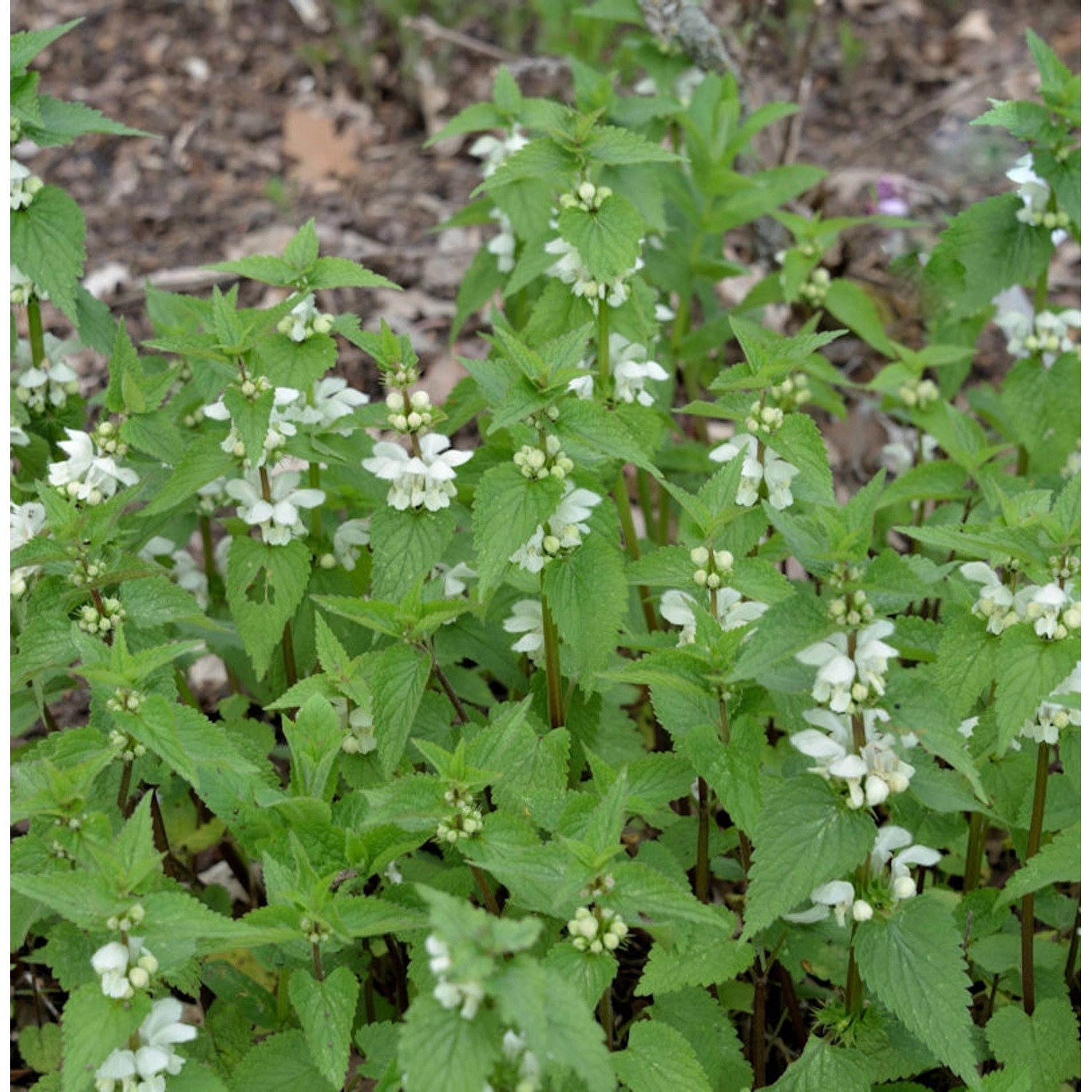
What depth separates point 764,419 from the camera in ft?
10.5

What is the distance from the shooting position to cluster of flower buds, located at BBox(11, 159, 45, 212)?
356 cm

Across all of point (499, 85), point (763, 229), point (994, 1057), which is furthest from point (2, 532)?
point (763, 229)

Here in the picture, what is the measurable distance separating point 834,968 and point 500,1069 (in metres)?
1.42

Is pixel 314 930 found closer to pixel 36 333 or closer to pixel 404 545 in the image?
pixel 404 545

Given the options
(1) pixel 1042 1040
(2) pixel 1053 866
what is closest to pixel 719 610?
(2) pixel 1053 866

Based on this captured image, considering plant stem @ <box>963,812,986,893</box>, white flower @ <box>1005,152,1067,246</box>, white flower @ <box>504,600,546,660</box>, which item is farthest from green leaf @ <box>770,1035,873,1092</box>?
white flower @ <box>1005,152,1067,246</box>

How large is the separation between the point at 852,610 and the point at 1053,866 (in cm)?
69

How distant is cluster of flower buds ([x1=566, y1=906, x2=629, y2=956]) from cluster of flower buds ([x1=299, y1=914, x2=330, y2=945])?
472 mm

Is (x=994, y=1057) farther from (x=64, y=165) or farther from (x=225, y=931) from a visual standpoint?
(x=64, y=165)

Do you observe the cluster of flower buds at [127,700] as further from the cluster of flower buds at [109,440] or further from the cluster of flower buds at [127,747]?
the cluster of flower buds at [109,440]

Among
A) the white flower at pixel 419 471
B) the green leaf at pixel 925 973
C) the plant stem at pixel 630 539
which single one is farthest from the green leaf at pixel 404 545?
the green leaf at pixel 925 973

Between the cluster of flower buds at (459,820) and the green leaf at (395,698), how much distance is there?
343 mm

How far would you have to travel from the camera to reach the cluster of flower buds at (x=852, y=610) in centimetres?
247

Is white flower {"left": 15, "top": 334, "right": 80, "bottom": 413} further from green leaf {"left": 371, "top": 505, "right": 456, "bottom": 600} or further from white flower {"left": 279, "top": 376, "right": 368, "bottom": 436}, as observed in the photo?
green leaf {"left": 371, "top": 505, "right": 456, "bottom": 600}
